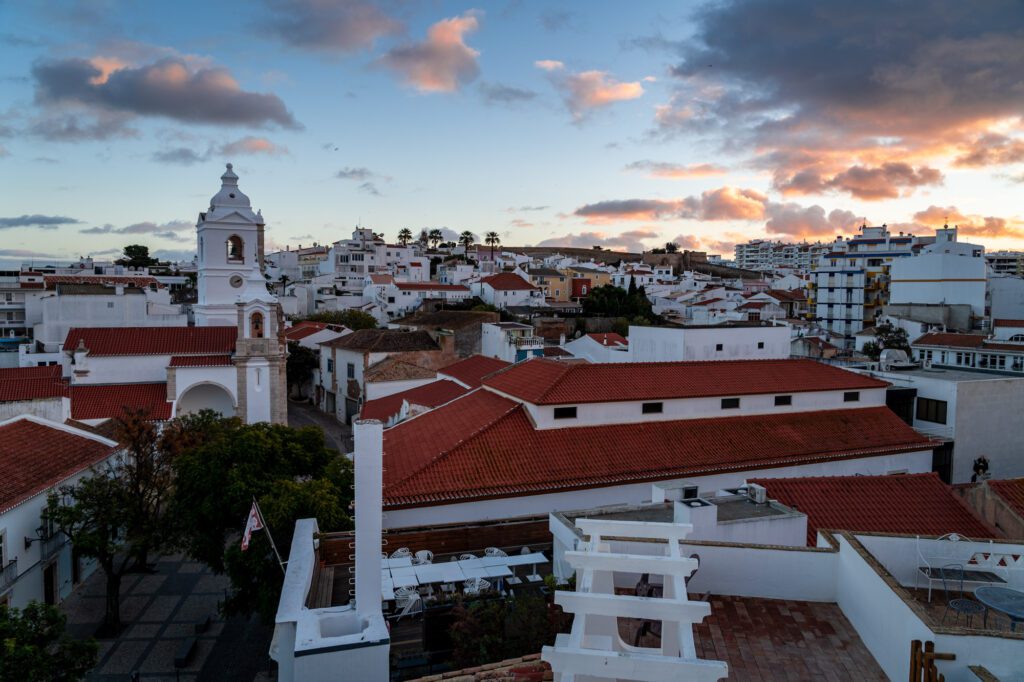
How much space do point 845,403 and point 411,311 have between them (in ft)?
177

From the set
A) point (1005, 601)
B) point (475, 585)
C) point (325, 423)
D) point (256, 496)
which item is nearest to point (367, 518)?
point (475, 585)

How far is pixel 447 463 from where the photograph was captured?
58.6 ft

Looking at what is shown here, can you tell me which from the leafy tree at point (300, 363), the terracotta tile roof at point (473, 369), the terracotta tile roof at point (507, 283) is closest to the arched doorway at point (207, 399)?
the terracotta tile roof at point (473, 369)

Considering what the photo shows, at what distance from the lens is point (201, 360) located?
33.0 metres

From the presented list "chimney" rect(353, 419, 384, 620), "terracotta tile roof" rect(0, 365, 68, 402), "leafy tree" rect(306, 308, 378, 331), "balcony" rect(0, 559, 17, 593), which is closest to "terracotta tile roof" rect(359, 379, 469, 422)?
"terracotta tile roof" rect(0, 365, 68, 402)

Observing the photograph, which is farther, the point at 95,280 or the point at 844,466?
the point at 95,280

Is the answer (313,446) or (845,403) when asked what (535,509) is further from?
(845,403)

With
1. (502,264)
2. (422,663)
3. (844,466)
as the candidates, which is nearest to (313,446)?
(422,663)

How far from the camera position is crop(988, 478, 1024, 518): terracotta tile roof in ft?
48.4

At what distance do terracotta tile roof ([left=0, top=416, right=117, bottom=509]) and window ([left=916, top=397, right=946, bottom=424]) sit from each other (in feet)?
99.3

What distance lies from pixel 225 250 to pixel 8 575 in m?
24.1

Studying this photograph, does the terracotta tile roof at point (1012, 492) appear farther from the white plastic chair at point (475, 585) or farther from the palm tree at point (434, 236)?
the palm tree at point (434, 236)

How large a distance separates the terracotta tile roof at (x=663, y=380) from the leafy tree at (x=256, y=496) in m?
6.68

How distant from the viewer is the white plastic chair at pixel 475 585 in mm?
11634
